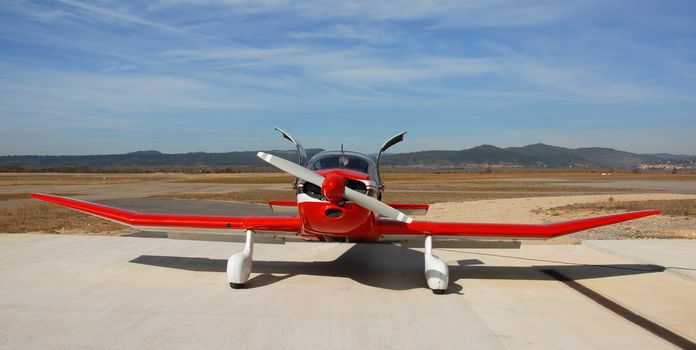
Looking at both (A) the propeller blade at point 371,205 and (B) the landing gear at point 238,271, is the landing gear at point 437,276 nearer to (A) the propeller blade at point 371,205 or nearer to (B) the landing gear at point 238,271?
(A) the propeller blade at point 371,205

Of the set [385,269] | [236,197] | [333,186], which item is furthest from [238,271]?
[236,197]

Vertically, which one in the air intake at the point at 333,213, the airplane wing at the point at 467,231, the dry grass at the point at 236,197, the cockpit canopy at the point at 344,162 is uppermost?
the cockpit canopy at the point at 344,162

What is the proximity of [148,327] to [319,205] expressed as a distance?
2956 mm

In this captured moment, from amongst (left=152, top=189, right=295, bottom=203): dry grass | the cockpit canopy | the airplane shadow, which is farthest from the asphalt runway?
(left=152, top=189, right=295, bottom=203): dry grass

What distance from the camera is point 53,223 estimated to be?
60.8ft

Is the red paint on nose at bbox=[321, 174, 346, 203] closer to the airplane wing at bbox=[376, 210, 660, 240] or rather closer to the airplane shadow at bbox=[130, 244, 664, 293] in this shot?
the airplane wing at bbox=[376, 210, 660, 240]

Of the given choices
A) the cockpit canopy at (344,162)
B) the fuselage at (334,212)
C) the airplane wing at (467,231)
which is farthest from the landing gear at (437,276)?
the cockpit canopy at (344,162)

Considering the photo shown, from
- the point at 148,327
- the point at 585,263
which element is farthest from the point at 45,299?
the point at 585,263

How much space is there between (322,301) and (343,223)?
120cm

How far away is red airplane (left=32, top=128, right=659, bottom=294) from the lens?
820 cm

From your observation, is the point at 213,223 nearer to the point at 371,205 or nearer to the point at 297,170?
the point at 297,170

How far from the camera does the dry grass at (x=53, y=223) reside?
16922 millimetres

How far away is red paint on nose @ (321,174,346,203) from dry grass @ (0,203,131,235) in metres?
11.0

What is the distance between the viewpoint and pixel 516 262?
1203 cm
